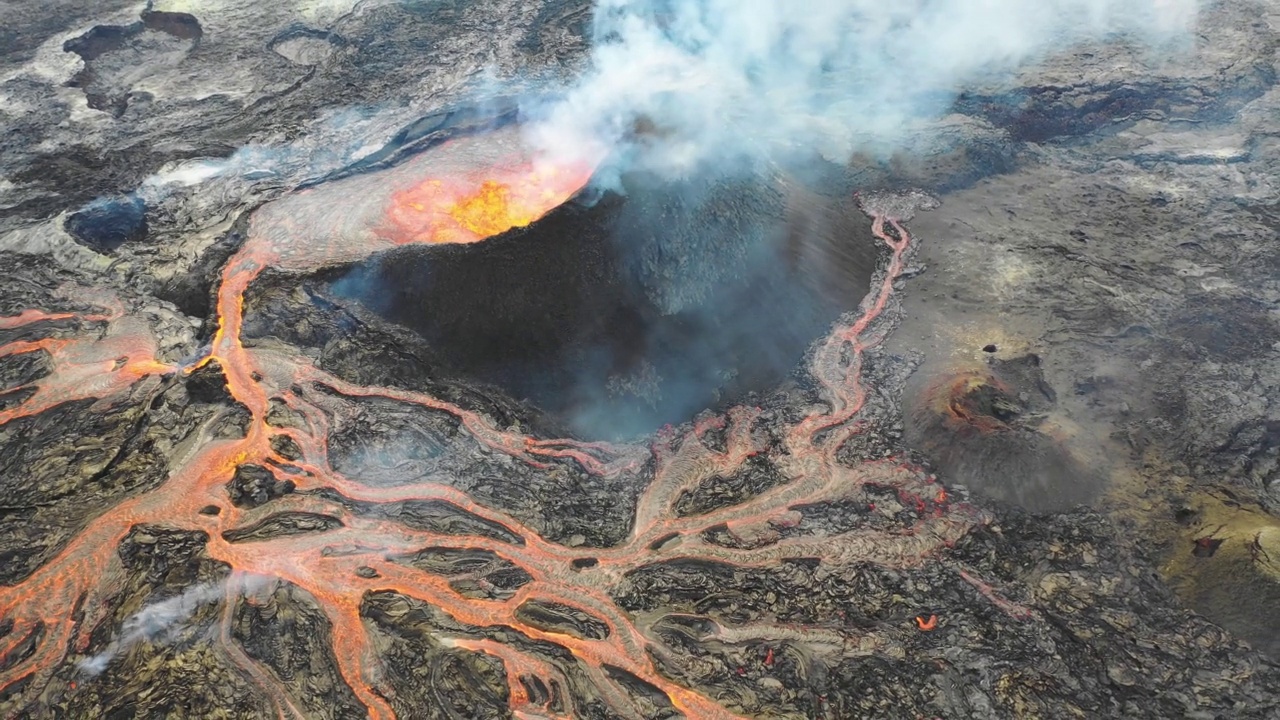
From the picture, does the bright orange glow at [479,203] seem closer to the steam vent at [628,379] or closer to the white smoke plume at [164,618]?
the steam vent at [628,379]

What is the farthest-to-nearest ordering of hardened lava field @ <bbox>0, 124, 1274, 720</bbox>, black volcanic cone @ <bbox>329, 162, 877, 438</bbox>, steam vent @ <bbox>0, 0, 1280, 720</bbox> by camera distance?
black volcanic cone @ <bbox>329, 162, 877, 438</bbox> < steam vent @ <bbox>0, 0, 1280, 720</bbox> < hardened lava field @ <bbox>0, 124, 1274, 720</bbox>

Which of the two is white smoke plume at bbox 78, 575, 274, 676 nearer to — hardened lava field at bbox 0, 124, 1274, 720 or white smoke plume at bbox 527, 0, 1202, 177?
hardened lava field at bbox 0, 124, 1274, 720

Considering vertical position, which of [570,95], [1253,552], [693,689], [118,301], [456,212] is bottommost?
[693,689]

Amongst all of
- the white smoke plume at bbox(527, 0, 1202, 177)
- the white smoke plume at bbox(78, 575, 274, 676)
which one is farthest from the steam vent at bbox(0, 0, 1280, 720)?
the white smoke plume at bbox(527, 0, 1202, 177)

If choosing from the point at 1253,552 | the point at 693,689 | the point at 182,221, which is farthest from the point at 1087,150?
Answer: the point at 182,221

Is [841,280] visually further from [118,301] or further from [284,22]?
[284,22]

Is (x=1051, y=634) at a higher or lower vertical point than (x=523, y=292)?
lower
